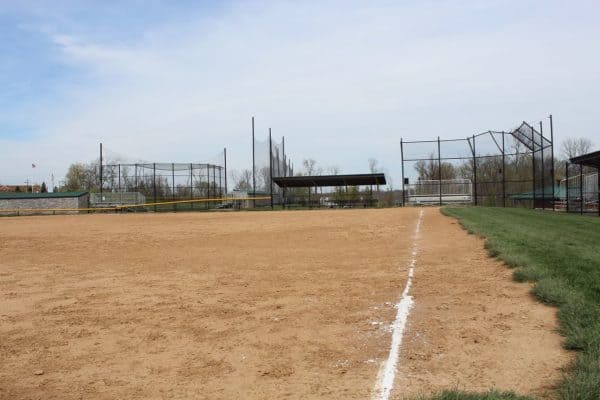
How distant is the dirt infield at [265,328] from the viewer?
3.43 metres

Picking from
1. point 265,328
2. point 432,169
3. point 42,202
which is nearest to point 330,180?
point 432,169

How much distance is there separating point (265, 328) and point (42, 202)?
140ft

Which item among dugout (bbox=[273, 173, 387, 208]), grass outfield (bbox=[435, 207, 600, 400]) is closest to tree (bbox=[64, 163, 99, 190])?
dugout (bbox=[273, 173, 387, 208])

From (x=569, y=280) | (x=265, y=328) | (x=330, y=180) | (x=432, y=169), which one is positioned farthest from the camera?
(x=330, y=180)

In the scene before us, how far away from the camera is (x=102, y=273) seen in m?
8.43

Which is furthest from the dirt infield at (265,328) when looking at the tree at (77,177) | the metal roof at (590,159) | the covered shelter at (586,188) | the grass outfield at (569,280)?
the tree at (77,177)

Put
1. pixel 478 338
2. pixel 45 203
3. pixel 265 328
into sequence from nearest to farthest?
pixel 478 338 → pixel 265 328 → pixel 45 203

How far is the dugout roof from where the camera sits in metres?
38.8

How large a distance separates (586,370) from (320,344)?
1.97 meters

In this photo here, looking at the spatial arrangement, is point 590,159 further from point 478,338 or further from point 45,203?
point 45,203

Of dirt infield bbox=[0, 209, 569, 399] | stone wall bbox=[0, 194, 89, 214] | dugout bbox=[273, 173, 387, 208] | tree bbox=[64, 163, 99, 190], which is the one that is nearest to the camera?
dirt infield bbox=[0, 209, 569, 399]

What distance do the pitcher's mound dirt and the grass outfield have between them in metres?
0.14

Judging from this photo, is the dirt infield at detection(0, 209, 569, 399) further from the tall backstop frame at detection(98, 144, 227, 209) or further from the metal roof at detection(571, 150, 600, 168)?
the tall backstop frame at detection(98, 144, 227, 209)

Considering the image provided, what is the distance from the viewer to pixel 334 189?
4225 cm
